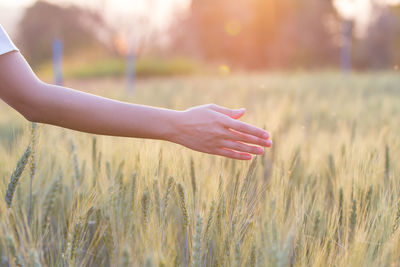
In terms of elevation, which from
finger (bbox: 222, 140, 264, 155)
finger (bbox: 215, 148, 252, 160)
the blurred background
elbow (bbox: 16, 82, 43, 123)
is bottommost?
finger (bbox: 215, 148, 252, 160)

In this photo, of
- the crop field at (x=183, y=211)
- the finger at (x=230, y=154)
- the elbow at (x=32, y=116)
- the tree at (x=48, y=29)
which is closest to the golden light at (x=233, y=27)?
the tree at (x=48, y=29)

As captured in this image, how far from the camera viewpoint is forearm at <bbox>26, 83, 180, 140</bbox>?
85 centimetres

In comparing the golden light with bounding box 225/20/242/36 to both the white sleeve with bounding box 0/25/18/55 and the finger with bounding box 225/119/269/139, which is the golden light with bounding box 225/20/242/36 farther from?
the white sleeve with bounding box 0/25/18/55

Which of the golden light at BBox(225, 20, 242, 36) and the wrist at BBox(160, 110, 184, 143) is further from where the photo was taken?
the golden light at BBox(225, 20, 242, 36)

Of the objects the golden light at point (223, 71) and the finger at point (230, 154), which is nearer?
the finger at point (230, 154)

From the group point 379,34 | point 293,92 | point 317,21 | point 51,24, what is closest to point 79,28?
point 51,24

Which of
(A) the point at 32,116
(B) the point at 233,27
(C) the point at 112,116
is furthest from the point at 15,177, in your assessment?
(B) the point at 233,27

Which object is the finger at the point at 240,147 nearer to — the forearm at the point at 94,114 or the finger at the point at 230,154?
the finger at the point at 230,154

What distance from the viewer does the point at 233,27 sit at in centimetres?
1914

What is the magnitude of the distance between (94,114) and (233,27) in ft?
62.6

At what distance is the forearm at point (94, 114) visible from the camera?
2.78 ft

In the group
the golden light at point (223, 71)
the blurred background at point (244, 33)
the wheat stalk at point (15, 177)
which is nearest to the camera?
the wheat stalk at point (15, 177)

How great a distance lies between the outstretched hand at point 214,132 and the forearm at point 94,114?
0.04 meters

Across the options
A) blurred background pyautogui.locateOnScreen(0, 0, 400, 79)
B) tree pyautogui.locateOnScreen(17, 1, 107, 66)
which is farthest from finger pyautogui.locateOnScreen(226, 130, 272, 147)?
tree pyautogui.locateOnScreen(17, 1, 107, 66)
